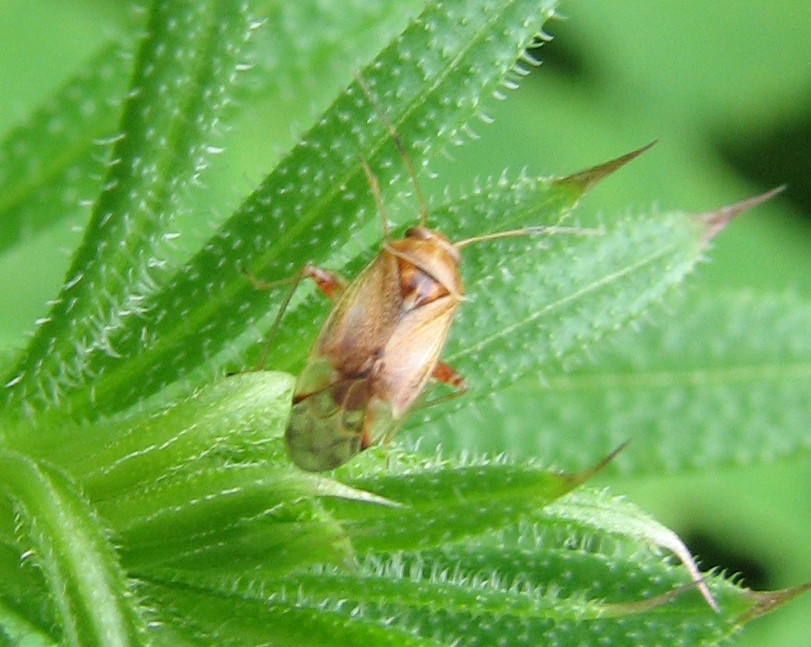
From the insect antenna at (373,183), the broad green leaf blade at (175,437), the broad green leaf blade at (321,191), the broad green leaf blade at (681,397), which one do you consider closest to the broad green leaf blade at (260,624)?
the broad green leaf blade at (175,437)

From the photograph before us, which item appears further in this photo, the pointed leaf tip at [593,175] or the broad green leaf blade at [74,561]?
the pointed leaf tip at [593,175]

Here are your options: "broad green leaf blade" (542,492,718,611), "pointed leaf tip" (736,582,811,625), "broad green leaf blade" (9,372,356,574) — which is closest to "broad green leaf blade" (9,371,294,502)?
"broad green leaf blade" (9,372,356,574)

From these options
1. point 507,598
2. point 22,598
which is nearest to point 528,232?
point 507,598

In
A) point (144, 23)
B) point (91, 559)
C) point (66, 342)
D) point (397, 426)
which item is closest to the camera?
point (91, 559)

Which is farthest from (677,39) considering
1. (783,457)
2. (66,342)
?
(66,342)

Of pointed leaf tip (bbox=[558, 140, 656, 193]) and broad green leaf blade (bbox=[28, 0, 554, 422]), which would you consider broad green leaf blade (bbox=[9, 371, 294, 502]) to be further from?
pointed leaf tip (bbox=[558, 140, 656, 193])

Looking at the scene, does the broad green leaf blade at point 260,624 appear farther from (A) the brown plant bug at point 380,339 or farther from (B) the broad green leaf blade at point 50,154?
(B) the broad green leaf blade at point 50,154

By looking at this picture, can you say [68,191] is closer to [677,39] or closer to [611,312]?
[611,312]
